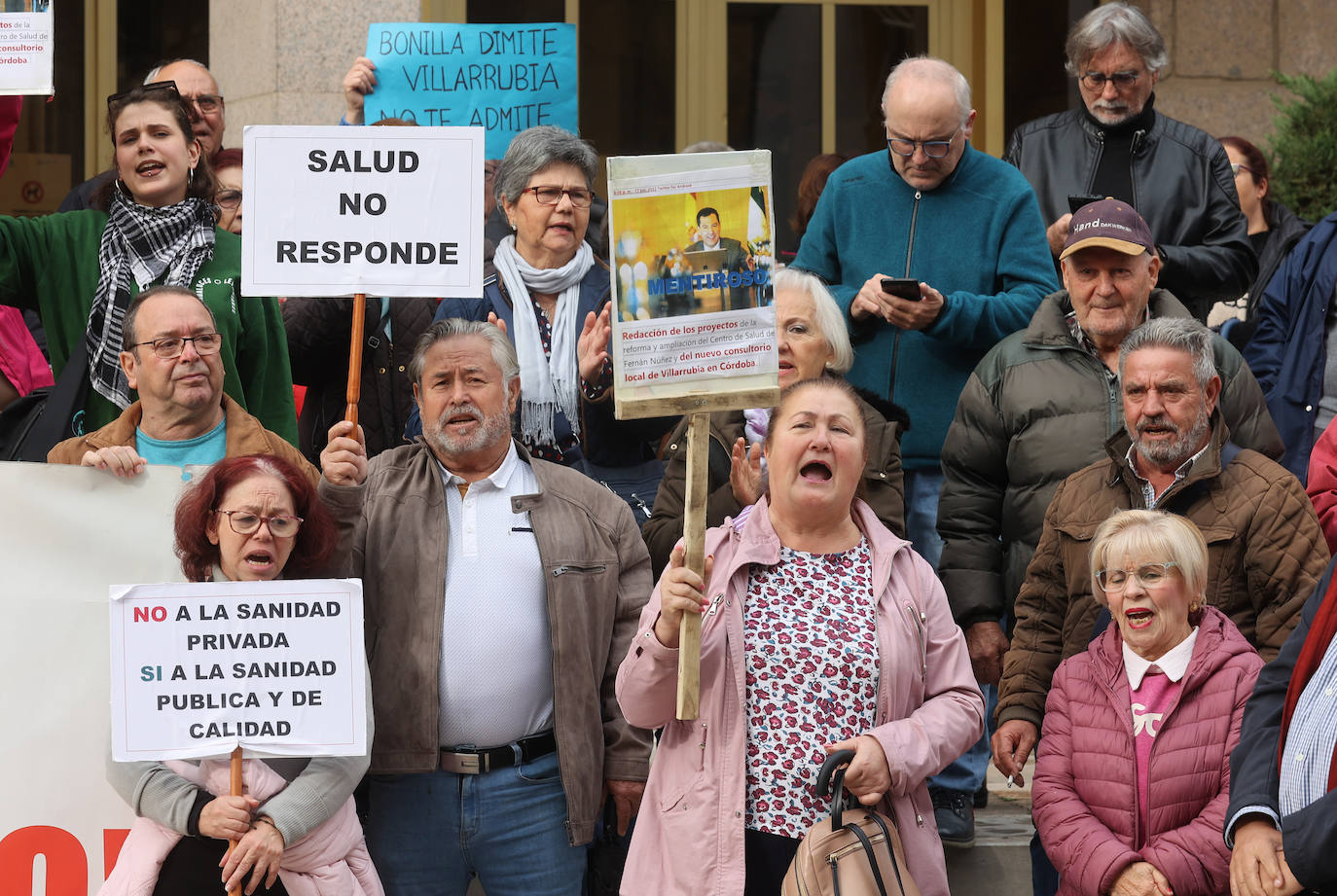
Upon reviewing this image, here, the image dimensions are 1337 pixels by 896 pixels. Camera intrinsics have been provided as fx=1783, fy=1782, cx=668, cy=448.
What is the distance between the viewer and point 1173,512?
15.6ft

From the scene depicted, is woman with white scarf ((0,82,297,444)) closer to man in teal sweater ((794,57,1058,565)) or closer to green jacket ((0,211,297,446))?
green jacket ((0,211,297,446))

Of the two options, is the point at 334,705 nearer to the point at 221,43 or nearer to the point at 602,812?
the point at 602,812

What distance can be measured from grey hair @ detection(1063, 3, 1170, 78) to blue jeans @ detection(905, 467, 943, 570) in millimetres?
A: 1682

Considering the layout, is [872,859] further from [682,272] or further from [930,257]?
[930,257]

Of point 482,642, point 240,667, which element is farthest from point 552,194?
point 240,667

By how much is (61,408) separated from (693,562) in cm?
228

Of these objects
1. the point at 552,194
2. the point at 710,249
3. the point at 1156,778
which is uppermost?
the point at 552,194

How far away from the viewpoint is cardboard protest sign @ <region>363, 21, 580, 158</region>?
21.6ft

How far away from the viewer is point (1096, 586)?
4.60m

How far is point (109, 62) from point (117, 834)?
6.24 m

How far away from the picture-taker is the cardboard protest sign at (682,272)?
13.4ft

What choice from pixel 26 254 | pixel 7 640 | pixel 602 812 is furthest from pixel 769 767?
pixel 26 254

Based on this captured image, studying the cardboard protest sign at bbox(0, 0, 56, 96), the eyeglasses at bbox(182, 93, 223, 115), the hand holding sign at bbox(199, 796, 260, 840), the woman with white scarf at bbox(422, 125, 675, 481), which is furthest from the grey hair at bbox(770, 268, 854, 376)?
the eyeglasses at bbox(182, 93, 223, 115)

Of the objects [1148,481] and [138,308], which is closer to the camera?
[1148,481]
